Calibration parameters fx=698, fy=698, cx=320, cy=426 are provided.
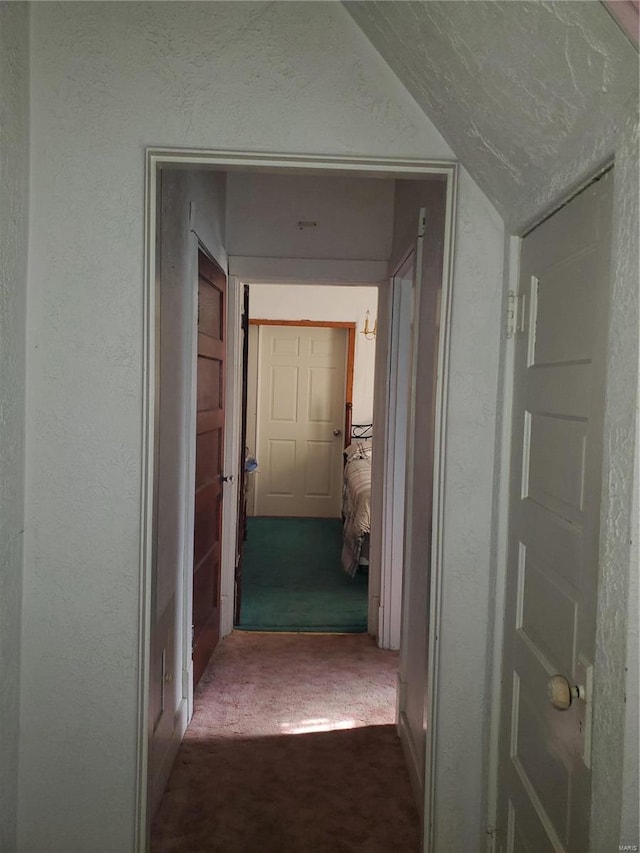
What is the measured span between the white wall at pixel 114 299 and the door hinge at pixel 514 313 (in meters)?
0.09

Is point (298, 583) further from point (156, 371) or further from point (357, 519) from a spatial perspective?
point (156, 371)

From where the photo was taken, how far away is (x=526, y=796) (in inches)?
64.8

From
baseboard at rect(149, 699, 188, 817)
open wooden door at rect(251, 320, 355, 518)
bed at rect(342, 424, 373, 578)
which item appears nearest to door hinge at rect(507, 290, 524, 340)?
baseboard at rect(149, 699, 188, 817)

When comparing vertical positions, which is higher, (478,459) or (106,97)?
(106,97)

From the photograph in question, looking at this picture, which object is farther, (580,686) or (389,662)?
Answer: (389,662)

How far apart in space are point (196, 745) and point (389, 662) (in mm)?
1293

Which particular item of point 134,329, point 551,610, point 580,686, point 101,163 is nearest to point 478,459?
point 551,610

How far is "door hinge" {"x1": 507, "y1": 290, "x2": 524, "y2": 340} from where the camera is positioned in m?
1.82

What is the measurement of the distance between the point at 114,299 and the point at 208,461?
5.58 ft

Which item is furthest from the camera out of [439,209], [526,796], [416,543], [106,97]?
[416,543]

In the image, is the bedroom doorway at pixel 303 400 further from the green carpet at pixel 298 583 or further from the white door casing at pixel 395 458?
the white door casing at pixel 395 458

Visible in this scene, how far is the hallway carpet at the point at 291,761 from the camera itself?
2350 millimetres

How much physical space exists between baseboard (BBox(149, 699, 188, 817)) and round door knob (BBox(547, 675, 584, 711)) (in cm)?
153

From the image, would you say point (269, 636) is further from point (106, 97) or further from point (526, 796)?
point (106, 97)
